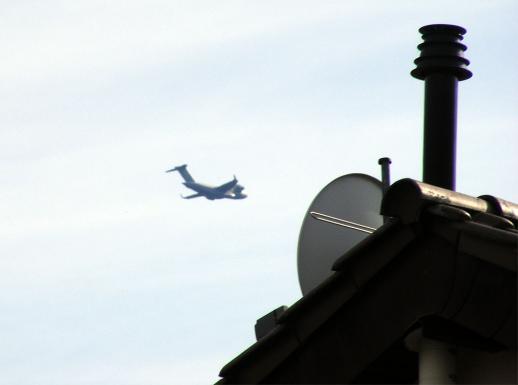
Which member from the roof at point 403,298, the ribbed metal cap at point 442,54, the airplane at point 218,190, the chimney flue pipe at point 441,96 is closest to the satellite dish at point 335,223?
the chimney flue pipe at point 441,96

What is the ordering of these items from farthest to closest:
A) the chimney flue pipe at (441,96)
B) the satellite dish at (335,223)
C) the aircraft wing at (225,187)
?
the aircraft wing at (225,187)
the chimney flue pipe at (441,96)
the satellite dish at (335,223)

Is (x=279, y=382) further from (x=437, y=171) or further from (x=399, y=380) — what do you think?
(x=437, y=171)

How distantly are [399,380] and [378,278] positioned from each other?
1044 millimetres

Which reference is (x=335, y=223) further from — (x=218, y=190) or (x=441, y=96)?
(x=218, y=190)

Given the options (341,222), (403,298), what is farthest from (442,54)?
(403,298)

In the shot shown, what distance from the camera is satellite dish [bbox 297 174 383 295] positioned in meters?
10.0

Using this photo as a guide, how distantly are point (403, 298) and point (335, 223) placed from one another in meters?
3.06

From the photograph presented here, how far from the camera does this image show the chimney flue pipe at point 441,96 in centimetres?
1024

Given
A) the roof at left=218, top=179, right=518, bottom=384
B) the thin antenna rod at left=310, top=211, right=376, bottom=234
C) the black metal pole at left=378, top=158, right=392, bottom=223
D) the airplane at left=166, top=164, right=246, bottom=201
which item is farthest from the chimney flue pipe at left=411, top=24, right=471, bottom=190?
the airplane at left=166, top=164, right=246, bottom=201

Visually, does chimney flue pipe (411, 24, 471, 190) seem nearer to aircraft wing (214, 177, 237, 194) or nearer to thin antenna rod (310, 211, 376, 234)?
thin antenna rod (310, 211, 376, 234)

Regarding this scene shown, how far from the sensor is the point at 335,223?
9.88m

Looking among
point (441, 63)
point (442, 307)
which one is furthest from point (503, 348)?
point (441, 63)

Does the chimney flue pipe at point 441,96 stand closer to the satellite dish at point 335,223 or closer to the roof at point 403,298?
the satellite dish at point 335,223

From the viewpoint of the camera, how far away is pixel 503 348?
22.0 feet
